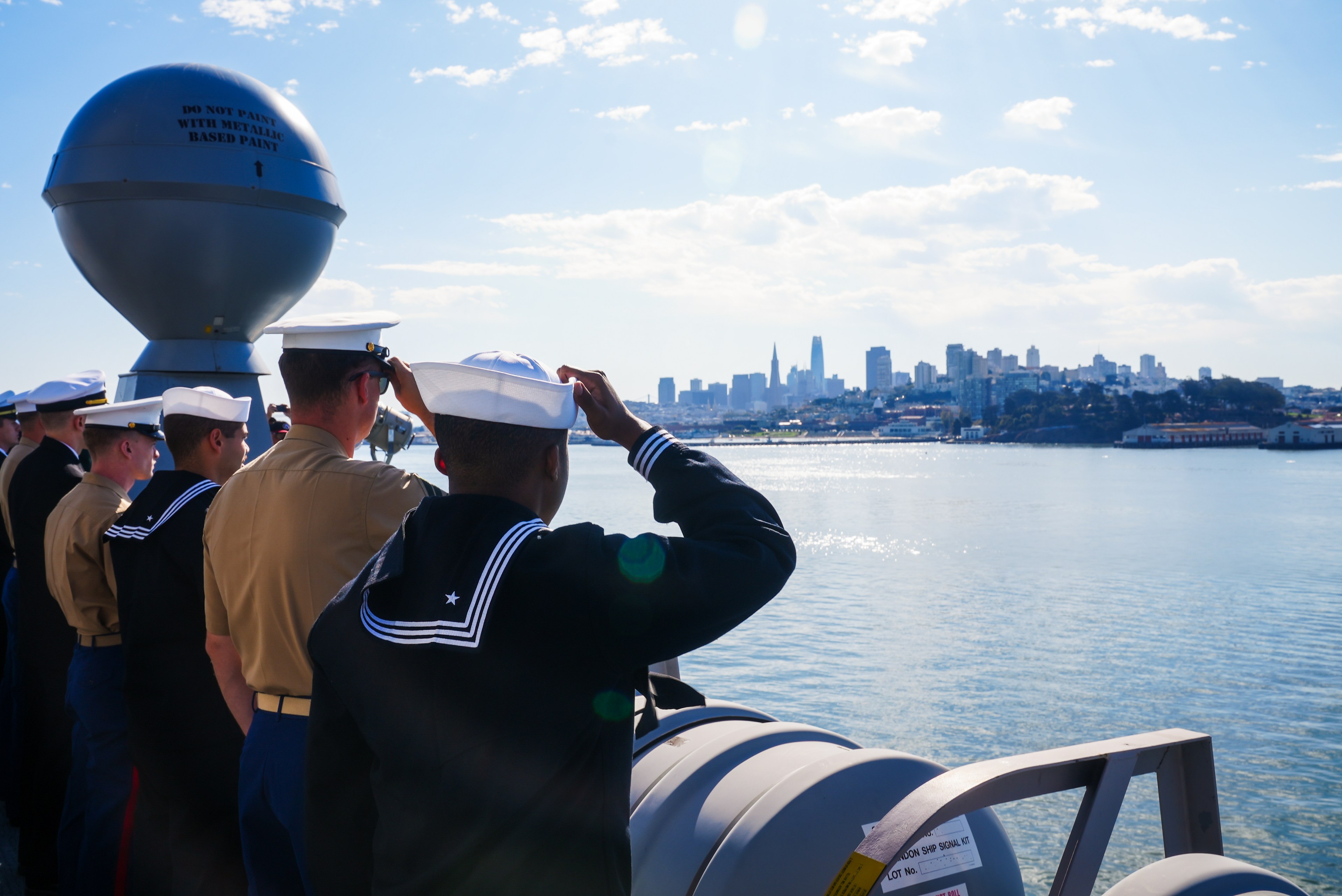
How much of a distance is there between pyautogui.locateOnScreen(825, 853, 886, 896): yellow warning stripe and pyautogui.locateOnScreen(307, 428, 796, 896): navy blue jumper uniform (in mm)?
607

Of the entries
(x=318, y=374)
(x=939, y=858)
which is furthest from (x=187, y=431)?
(x=939, y=858)

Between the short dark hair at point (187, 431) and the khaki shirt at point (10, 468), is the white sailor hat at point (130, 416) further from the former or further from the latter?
the khaki shirt at point (10, 468)

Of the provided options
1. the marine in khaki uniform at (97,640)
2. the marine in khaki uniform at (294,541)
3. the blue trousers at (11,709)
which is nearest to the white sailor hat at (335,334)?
the marine in khaki uniform at (294,541)

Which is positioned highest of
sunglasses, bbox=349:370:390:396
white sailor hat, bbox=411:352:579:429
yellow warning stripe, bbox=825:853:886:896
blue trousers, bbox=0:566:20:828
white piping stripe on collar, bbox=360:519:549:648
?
sunglasses, bbox=349:370:390:396

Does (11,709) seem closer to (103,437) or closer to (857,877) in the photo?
(103,437)

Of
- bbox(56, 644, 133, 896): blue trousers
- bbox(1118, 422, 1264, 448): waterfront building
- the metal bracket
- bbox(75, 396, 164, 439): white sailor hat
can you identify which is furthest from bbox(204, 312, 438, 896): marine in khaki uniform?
bbox(1118, 422, 1264, 448): waterfront building

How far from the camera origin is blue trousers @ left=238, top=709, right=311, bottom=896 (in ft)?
8.62

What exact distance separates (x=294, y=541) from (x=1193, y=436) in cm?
15949

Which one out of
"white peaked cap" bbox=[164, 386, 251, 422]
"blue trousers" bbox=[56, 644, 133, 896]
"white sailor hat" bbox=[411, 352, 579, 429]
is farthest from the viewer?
"blue trousers" bbox=[56, 644, 133, 896]

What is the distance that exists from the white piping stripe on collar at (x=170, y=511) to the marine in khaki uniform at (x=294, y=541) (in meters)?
0.56

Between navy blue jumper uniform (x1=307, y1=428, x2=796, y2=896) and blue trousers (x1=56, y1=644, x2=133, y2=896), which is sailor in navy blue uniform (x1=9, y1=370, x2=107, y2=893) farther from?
navy blue jumper uniform (x1=307, y1=428, x2=796, y2=896)

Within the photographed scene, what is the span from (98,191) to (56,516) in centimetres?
230

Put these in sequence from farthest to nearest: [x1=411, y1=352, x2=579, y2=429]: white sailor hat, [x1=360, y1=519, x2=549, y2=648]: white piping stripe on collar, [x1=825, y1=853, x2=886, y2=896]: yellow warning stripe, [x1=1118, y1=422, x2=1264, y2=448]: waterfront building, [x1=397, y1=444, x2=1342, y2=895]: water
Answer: [x1=1118, y1=422, x2=1264, y2=448]: waterfront building, [x1=397, y1=444, x2=1342, y2=895]: water, [x1=825, y1=853, x2=886, y2=896]: yellow warning stripe, [x1=411, y1=352, x2=579, y2=429]: white sailor hat, [x1=360, y1=519, x2=549, y2=648]: white piping stripe on collar

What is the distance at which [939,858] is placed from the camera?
2.76 metres
